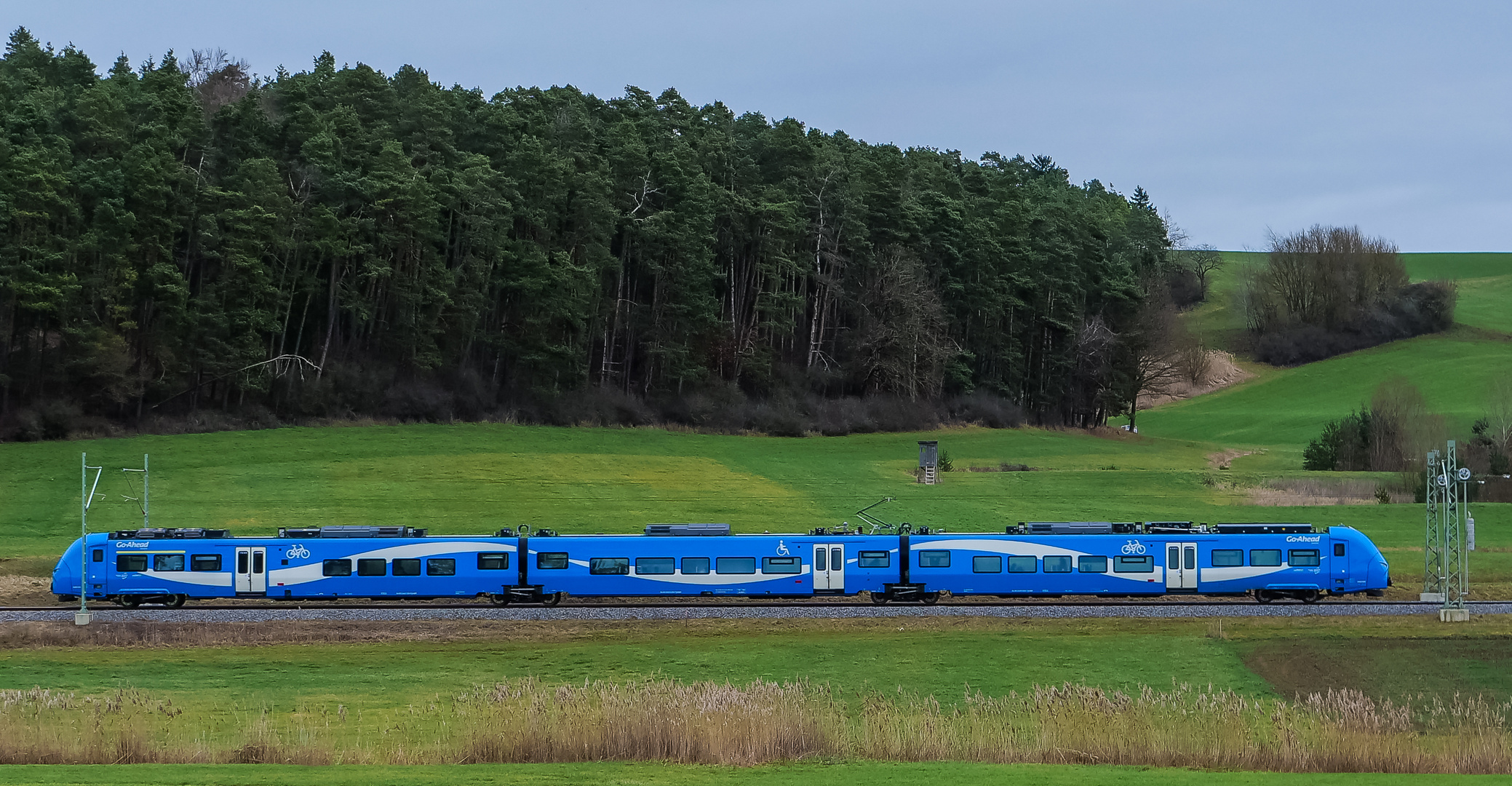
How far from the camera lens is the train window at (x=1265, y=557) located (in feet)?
143

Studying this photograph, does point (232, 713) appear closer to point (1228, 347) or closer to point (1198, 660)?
point (1198, 660)

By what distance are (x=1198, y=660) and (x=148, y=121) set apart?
70.3 m

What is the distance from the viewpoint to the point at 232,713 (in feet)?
86.3

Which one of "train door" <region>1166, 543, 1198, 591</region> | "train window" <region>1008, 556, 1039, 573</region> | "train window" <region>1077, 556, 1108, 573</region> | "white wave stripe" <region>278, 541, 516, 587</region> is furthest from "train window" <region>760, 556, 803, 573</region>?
"train door" <region>1166, 543, 1198, 591</region>

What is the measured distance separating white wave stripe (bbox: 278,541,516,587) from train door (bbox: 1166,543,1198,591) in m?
22.2

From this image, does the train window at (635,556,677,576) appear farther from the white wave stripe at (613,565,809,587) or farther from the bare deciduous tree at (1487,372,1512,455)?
the bare deciduous tree at (1487,372,1512,455)

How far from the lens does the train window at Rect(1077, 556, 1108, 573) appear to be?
43750mm

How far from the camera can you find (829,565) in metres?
43.7

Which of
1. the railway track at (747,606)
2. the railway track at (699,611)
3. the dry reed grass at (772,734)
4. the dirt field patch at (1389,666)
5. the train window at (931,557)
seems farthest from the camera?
the train window at (931,557)

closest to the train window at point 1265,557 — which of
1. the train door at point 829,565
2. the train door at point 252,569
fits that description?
the train door at point 829,565

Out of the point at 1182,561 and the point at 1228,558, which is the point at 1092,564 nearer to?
the point at 1182,561

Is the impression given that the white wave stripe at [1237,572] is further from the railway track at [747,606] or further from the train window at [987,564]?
the train window at [987,564]

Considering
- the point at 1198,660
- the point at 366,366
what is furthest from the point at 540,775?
the point at 366,366

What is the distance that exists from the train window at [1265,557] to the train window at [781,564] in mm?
14455
